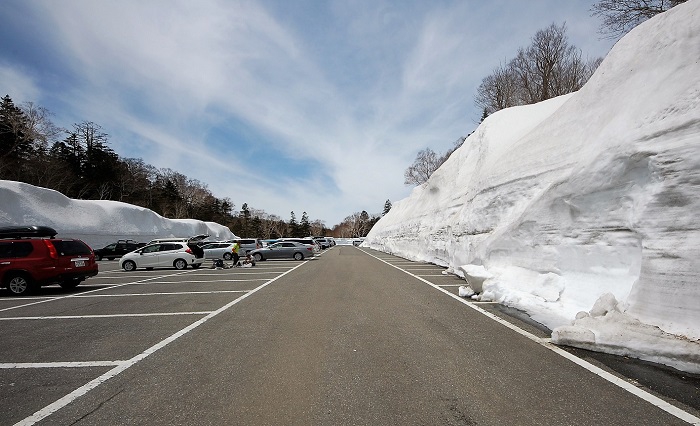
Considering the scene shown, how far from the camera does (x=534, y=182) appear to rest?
38.0ft

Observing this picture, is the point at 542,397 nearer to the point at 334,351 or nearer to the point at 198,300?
the point at 334,351

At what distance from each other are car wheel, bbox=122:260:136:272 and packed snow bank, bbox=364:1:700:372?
684 inches

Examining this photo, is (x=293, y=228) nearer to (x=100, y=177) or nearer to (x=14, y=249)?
(x=100, y=177)

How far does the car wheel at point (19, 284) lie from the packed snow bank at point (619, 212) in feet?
41.2

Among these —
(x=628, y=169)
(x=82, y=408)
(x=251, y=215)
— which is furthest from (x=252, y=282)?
(x=251, y=215)

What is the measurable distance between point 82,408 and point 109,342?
8.02 ft

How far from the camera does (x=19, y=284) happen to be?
33.6ft

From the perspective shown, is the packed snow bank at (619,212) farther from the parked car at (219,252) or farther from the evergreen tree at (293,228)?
the evergreen tree at (293,228)

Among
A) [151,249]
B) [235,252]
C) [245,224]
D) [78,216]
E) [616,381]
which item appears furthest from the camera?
[245,224]

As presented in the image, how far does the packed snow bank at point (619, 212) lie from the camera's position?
4805 mm

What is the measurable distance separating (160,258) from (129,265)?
1693mm

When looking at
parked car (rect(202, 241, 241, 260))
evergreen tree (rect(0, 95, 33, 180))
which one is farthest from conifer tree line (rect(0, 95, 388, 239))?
parked car (rect(202, 241, 241, 260))

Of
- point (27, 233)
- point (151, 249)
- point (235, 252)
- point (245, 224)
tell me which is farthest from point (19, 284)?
point (245, 224)

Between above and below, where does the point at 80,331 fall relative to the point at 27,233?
below
